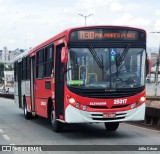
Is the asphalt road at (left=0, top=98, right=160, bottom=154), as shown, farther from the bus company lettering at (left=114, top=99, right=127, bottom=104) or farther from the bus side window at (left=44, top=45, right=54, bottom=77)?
the bus side window at (left=44, top=45, right=54, bottom=77)

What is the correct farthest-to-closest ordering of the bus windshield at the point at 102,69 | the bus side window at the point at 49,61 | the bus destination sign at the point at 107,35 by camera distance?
the bus side window at the point at 49,61
the bus destination sign at the point at 107,35
the bus windshield at the point at 102,69

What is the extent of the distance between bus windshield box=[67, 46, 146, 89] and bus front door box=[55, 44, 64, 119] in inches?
Result: 29.4

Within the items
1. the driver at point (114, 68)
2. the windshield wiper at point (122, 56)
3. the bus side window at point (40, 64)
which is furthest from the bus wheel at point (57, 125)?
the windshield wiper at point (122, 56)

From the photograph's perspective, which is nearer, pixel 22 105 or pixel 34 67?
pixel 34 67

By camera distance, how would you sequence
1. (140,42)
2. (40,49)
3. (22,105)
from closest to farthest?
(140,42) < (40,49) < (22,105)

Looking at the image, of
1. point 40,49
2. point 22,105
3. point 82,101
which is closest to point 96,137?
point 82,101

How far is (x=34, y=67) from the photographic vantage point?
57.8ft

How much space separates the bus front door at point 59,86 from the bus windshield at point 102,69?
29.4 inches

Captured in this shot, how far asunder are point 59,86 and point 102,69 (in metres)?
1.61

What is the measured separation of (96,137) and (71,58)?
97.8 inches

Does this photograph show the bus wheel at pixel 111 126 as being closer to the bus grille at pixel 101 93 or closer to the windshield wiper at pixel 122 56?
the bus grille at pixel 101 93

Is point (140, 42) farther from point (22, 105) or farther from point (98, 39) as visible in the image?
point (22, 105)

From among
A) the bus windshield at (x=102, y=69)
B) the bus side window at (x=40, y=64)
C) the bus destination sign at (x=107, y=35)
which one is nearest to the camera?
the bus windshield at (x=102, y=69)

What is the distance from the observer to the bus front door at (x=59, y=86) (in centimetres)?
1289
